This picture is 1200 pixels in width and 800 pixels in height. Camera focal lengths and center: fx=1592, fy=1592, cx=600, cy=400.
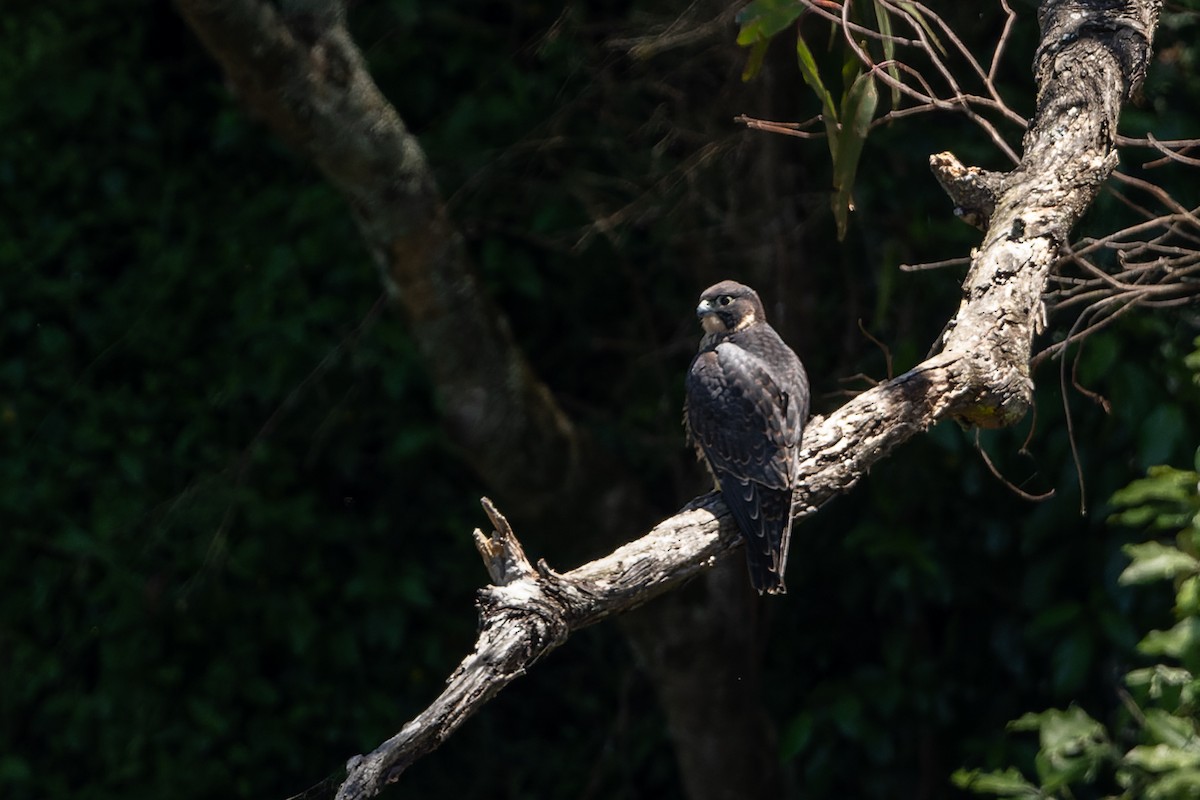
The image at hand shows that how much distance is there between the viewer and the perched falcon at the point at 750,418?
10.4 feet

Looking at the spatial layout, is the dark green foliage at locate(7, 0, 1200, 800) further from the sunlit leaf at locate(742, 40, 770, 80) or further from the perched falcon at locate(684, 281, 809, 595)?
the sunlit leaf at locate(742, 40, 770, 80)

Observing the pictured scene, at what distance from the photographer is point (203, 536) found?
15.2 feet

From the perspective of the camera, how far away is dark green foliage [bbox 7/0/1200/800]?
452 cm

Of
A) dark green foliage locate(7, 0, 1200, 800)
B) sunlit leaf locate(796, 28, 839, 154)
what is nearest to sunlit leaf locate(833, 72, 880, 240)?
sunlit leaf locate(796, 28, 839, 154)

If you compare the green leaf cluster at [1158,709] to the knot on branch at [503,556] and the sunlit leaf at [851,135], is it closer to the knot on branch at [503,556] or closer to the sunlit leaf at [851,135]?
the sunlit leaf at [851,135]

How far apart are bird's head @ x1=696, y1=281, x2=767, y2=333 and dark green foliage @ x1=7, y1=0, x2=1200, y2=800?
0.43 metres

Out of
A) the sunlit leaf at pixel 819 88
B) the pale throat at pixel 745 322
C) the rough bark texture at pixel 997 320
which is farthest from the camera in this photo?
the pale throat at pixel 745 322

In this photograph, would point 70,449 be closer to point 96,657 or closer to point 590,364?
point 96,657

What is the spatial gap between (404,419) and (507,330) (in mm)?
730

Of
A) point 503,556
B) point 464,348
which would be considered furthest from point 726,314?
point 503,556

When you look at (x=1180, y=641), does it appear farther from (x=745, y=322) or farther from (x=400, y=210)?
(x=400, y=210)

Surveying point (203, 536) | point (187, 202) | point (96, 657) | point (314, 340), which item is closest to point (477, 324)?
point (314, 340)

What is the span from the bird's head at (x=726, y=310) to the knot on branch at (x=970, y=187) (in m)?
1.06

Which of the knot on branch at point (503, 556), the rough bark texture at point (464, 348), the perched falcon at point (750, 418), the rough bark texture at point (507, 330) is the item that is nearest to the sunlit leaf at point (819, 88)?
the rough bark texture at point (507, 330)
